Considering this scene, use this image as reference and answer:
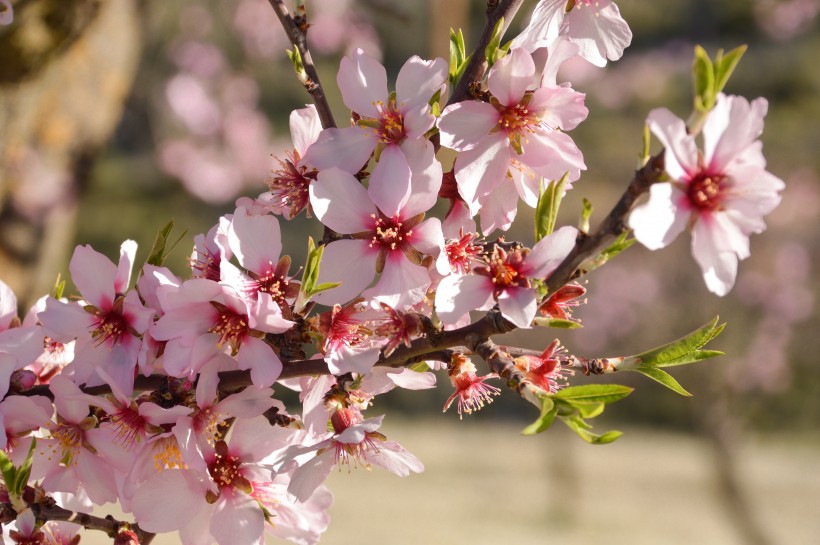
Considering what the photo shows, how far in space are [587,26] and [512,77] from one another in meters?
0.09

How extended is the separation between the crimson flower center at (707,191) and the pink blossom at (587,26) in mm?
166

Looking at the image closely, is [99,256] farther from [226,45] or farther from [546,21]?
[226,45]

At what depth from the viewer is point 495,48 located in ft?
1.80

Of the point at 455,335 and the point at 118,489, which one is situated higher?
the point at 455,335

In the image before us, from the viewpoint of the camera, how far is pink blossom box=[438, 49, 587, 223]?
543 mm

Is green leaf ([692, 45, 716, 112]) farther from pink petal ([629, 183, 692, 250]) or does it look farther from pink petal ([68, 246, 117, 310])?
pink petal ([68, 246, 117, 310])

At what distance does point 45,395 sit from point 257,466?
15cm

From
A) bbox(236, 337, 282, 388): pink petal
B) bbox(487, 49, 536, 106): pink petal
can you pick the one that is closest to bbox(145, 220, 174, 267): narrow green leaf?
bbox(236, 337, 282, 388): pink petal

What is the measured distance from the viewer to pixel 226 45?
6219 mm

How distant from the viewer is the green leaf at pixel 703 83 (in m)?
0.42

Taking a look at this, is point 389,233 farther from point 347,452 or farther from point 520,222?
point 520,222

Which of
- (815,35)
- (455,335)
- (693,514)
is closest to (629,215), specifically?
(455,335)

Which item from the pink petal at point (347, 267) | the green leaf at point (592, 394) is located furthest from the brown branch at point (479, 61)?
the green leaf at point (592, 394)

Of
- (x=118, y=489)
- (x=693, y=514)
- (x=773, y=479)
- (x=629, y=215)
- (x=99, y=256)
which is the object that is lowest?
(x=773, y=479)
